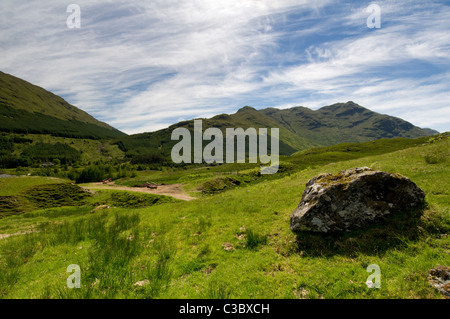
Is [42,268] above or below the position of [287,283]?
below

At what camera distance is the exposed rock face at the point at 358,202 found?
11.0 meters

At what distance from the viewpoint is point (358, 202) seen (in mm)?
11219

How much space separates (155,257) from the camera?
1168 cm

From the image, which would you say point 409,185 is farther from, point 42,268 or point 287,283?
point 42,268

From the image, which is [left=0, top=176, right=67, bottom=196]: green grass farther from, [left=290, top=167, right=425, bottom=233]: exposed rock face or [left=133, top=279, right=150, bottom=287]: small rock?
[left=290, top=167, right=425, bottom=233]: exposed rock face

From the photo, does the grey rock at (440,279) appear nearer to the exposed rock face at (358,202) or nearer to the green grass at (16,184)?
the exposed rock face at (358,202)

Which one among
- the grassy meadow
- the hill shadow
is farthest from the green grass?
the hill shadow

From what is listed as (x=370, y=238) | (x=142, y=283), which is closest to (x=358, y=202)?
(x=370, y=238)

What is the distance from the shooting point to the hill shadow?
945cm

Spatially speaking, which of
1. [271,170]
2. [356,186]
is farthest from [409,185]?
[271,170]

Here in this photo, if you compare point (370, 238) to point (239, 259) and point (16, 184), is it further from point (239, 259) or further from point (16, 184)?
point (16, 184)

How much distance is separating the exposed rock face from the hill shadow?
0.37 m

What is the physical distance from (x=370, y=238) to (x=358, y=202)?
6.65ft
